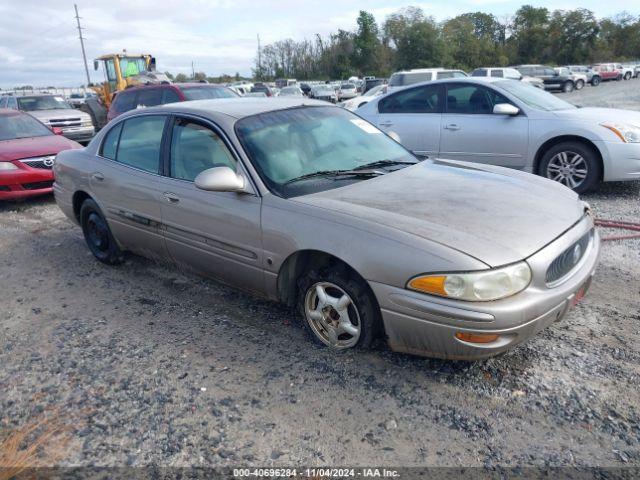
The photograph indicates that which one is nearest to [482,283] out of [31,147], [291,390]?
[291,390]

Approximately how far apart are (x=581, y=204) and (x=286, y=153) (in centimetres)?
201

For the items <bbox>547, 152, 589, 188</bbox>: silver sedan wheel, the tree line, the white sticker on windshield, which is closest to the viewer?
the white sticker on windshield

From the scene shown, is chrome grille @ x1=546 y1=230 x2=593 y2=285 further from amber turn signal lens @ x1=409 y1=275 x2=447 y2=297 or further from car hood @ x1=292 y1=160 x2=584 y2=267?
amber turn signal lens @ x1=409 y1=275 x2=447 y2=297

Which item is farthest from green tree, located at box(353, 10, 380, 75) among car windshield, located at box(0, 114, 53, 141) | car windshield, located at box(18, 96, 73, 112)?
car windshield, located at box(0, 114, 53, 141)

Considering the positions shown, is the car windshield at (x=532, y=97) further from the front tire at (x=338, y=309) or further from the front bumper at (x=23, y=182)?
the front bumper at (x=23, y=182)

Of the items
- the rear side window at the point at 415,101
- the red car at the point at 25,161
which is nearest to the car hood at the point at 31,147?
the red car at the point at 25,161

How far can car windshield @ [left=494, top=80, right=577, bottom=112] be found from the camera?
6.62 m

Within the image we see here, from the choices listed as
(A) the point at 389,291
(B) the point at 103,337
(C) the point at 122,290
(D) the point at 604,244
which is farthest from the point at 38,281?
(D) the point at 604,244

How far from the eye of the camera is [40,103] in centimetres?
1555

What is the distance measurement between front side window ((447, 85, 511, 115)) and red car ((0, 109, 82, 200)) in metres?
5.54

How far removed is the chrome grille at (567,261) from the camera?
270cm

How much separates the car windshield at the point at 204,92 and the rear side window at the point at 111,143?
599cm

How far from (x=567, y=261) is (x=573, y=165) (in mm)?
3904

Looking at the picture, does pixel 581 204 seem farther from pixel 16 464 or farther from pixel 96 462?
pixel 16 464
